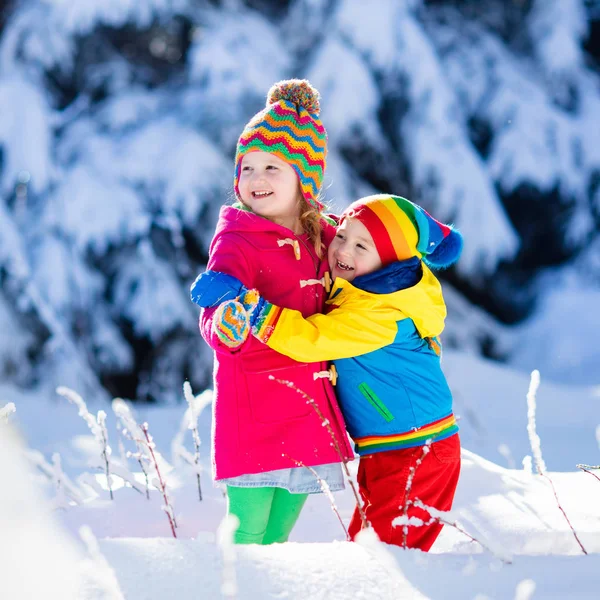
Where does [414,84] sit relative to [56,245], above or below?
above

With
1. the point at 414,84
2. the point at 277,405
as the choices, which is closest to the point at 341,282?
the point at 277,405

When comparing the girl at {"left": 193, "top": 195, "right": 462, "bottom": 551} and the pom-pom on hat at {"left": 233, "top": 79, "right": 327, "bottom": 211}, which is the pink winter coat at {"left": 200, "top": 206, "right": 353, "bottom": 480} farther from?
the pom-pom on hat at {"left": 233, "top": 79, "right": 327, "bottom": 211}

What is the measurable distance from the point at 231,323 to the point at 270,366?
0.23 meters

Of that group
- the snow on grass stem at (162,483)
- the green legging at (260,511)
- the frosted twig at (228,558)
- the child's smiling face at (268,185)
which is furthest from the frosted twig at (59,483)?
the frosted twig at (228,558)

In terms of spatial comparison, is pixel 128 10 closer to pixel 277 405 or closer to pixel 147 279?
pixel 147 279

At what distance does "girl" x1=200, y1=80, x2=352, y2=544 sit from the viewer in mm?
1854

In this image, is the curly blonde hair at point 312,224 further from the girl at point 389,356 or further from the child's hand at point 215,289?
the child's hand at point 215,289

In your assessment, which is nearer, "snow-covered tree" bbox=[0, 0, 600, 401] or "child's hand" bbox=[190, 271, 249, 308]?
"child's hand" bbox=[190, 271, 249, 308]

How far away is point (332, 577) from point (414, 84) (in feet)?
16.6

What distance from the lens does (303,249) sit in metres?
2.02

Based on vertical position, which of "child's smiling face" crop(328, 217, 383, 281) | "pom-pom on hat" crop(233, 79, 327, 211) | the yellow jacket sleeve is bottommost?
the yellow jacket sleeve

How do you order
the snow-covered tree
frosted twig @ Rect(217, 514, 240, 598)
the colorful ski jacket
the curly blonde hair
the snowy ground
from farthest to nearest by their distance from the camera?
1. the snow-covered tree
2. the curly blonde hair
3. the colorful ski jacket
4. the snowy ground
5. frosted twig @ Rect(217, 514, 240, 598)

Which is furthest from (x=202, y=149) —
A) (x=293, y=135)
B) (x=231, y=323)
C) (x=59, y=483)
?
(x=231, y=323)

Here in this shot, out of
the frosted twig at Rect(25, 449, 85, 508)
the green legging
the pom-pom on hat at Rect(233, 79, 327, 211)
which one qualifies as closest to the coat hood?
the pom-pom on hat at Rect(233, 79, 327, 211)
